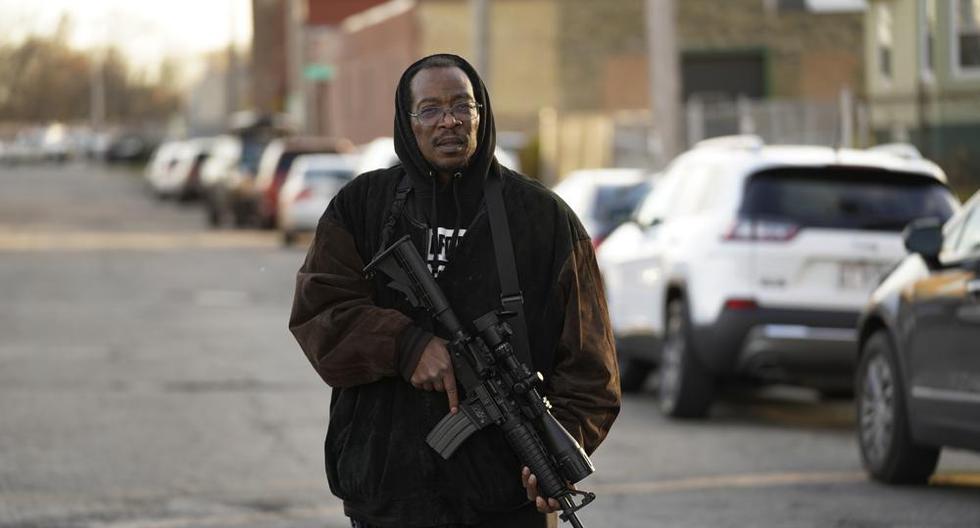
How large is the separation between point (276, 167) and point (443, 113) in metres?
37.0

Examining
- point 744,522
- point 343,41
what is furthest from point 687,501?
point 343,41

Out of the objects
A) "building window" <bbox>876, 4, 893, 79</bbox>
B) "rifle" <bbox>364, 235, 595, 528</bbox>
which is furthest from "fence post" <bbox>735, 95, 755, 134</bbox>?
"rifle" <bbox>364, 235, 595, 528</bbox>

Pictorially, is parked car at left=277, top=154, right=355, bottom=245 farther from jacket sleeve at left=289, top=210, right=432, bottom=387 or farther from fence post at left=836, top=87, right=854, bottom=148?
jacket sleeve at left=289, top=210, right=432, bottom=387

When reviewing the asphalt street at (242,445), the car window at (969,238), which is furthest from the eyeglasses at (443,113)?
the car window at (969,238)

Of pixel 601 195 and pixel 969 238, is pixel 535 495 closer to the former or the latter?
pixel 969 238

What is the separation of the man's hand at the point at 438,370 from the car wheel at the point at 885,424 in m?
6.02

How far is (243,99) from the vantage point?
433 ft

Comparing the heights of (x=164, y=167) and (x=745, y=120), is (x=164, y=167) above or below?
below

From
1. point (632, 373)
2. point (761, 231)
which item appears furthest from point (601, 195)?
point (761, 231)

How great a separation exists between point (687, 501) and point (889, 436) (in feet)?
3.95

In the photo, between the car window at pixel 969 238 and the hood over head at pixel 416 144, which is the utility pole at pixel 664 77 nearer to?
the car window at pixel 969 238

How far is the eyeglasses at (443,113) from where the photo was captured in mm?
5227

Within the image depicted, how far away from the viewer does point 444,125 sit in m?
5.21

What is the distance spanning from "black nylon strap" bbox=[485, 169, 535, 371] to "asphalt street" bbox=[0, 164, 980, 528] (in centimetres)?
458
